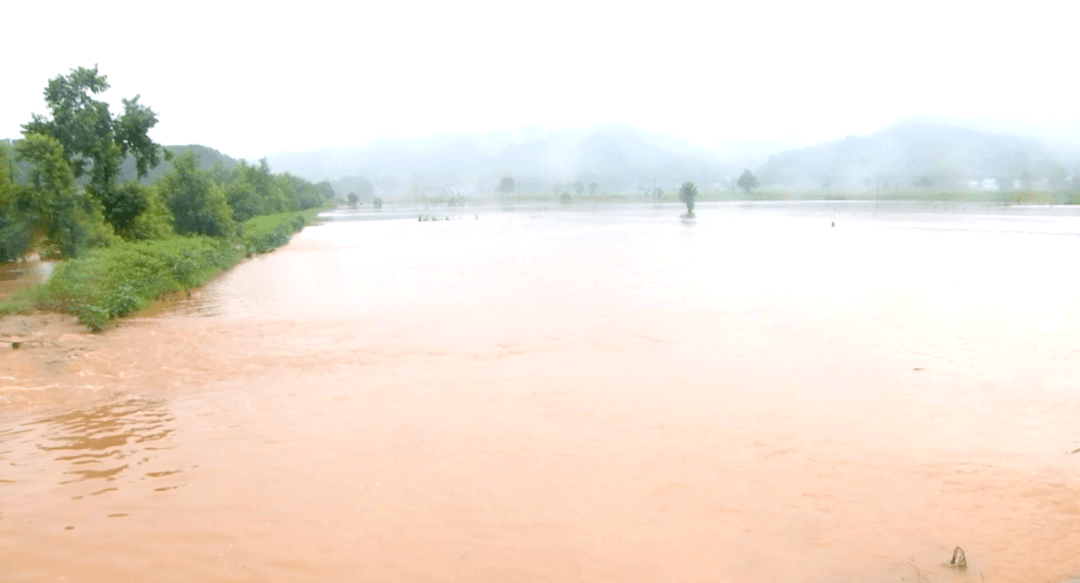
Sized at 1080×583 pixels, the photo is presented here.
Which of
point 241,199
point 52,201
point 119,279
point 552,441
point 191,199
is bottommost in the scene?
point 552,441

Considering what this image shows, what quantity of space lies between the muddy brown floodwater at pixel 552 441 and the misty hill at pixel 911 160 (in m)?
105

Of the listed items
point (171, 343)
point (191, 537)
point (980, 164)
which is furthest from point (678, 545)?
point (980, 164)

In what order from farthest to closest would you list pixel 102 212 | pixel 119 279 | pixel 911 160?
pixel 911 160
pixel 102 212
pixel 119 279

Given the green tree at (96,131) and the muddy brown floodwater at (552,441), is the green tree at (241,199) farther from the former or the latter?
the muddy brown floodwater at (552,441)

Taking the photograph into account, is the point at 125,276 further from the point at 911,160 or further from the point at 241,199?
the point at 911,160

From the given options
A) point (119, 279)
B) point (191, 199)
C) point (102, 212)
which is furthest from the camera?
point (191, 199)

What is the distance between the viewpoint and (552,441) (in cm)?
766

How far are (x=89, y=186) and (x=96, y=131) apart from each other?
1.74 m

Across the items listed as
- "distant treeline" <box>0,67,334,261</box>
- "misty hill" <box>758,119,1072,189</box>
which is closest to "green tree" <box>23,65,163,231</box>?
"distant treeline" <box>0,67,334,261</box>

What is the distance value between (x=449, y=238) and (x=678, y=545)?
3366 cm

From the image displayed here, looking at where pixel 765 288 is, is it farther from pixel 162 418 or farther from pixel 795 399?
pixel 162 418

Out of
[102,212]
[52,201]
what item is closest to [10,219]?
[52,201]

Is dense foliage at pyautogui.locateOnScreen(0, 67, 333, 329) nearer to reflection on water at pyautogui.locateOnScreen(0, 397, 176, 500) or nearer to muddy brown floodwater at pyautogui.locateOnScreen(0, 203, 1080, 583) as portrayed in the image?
muddy brown floodwater at pyautogui.locateOnScreen(0, 203, 1080, 583)

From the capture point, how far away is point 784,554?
17.5ft
